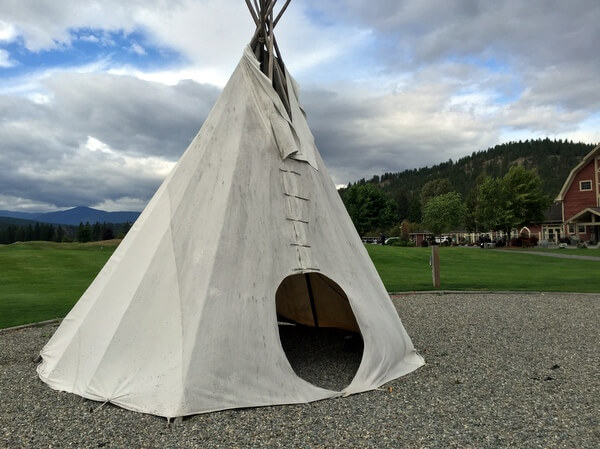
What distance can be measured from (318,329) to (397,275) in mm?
13629

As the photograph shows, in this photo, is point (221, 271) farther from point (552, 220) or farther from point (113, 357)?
point (552, 220)

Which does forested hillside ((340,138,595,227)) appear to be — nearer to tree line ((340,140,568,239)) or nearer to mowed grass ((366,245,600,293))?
tree line ((340,140,568,239))

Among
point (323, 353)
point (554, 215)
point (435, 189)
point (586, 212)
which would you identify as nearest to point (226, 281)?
point (323, 353)

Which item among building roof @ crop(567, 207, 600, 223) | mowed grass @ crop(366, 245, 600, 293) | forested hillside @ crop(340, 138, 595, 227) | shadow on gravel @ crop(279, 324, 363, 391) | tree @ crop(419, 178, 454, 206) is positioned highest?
forested hillside @ crop(340, 138, 595, 227)

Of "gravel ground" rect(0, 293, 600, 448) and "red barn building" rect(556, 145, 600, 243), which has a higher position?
"red barn building" rect(556, 145, 600, 243)

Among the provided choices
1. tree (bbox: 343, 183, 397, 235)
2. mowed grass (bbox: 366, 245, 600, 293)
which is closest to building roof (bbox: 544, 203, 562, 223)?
tree (bbox: 343, 183, 397, 235)

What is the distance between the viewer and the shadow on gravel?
660 centimetres

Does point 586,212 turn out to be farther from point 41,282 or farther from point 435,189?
point 41,282

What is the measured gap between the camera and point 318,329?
9.84 metres

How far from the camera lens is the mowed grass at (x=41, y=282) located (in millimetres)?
12852

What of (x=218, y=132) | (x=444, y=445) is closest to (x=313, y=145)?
(x=218, y=132)

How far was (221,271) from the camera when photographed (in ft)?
18.5

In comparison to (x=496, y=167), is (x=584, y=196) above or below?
below

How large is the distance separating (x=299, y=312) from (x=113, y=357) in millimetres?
5225
